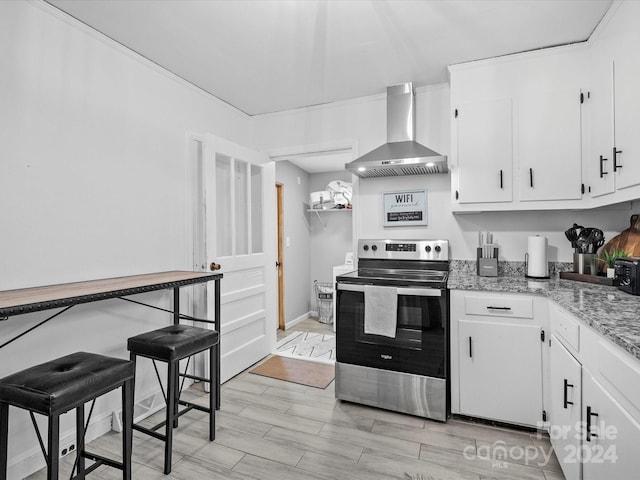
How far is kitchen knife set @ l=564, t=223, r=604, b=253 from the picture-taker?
7.13 ft

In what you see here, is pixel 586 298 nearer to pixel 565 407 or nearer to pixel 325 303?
pixel 565 407

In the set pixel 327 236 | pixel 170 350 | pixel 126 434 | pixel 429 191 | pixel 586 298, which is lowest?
pixel 126 434

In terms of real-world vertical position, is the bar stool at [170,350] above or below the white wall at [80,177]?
below

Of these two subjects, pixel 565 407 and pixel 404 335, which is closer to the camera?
pixel 565 407

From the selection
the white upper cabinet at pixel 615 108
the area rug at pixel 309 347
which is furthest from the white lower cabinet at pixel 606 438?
the area rug at pixel 309 347

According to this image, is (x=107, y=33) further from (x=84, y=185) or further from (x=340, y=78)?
(x=340, y=78)

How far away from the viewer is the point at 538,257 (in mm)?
2344

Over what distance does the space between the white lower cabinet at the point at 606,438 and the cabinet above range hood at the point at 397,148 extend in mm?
1731

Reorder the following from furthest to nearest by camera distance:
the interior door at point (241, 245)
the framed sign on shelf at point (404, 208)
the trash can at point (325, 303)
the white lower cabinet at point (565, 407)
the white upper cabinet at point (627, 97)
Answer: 1. the trash can at point (325, 303)
2. the framed sign on shelf at point (404, 208)
3. the interior door at point (241, 245)
4. the white upper cabinet at point (627, 97)
5. the white lower cabinet at point (565, 407)

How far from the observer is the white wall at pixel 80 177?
168 centimetres

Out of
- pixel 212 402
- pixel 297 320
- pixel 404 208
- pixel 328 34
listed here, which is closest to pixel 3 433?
pixel 212 402

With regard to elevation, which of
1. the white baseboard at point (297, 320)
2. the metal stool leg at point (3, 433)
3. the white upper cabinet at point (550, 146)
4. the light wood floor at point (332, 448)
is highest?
the white upper cabinet at point (550, 146)

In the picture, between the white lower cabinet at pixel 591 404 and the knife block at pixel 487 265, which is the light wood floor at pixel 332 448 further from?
the knife block at pixel 487 265

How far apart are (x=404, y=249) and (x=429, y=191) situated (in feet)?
1.75
